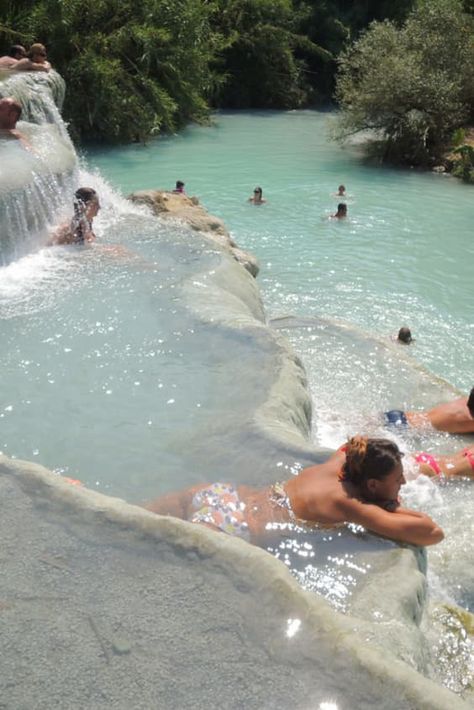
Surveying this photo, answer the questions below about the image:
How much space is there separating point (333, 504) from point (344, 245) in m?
9.48

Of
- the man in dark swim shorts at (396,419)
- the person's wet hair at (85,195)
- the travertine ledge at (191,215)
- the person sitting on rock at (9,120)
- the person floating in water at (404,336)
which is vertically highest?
the person sitting on rock at (9,120)

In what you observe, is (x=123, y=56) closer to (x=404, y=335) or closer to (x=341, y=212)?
(x=341, y=212)

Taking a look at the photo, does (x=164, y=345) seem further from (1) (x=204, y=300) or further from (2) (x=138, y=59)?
(2) (x=138, y=59)

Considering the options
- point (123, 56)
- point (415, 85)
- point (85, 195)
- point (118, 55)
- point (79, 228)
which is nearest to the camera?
point (79, 228)

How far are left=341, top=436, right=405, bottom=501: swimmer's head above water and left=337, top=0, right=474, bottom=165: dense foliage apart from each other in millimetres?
16873

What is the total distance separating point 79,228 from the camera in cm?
829

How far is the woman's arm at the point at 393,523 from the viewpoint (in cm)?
354

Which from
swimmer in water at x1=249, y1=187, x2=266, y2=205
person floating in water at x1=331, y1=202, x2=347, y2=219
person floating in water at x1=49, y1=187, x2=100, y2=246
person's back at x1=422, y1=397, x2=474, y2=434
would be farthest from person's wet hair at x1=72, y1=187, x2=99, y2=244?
swimmer in water at x1=249, y1=187, x2=266, y2=205

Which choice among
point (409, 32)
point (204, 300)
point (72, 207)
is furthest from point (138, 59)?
point (204, 300)

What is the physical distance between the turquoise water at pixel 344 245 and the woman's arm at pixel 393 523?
2.42m

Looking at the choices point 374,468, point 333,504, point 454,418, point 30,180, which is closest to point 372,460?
point 374,468

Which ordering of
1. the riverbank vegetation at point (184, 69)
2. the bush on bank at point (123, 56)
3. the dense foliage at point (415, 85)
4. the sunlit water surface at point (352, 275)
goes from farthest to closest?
the bush on bank at point (123, 56)
the riverbank vegetation at point (184, 69)
the dense foliage at point (415, 85)
the sunlit water surface at point (352, 275)

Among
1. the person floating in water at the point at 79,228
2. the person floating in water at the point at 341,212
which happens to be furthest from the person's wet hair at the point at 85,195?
the person floating in water at the point at 341,212

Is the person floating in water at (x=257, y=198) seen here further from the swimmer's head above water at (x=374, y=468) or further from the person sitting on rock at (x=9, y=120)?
the swimmer's head above water at (x=374, y=468)
